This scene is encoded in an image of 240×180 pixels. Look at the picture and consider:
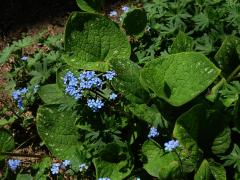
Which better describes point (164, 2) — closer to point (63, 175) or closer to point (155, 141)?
point (155, 141)

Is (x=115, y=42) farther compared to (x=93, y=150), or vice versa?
(x=115, y=42)

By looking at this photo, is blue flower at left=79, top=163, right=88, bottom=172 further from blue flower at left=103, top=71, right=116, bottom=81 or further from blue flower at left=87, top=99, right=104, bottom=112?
blue flower at left=103, top=71, right=116, bottom=81

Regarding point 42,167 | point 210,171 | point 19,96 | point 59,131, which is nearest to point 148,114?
point 210,171

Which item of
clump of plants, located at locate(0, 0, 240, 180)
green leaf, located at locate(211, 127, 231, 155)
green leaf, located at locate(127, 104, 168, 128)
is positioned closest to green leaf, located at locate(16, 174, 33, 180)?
clump of plants, located at locate(0, 0, 240, 180)

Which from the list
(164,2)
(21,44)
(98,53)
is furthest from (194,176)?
(21,44)

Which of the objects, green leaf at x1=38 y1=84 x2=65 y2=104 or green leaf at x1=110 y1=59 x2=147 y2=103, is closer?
green leaf at x1=110 y1=59 x2=147 y2=103
